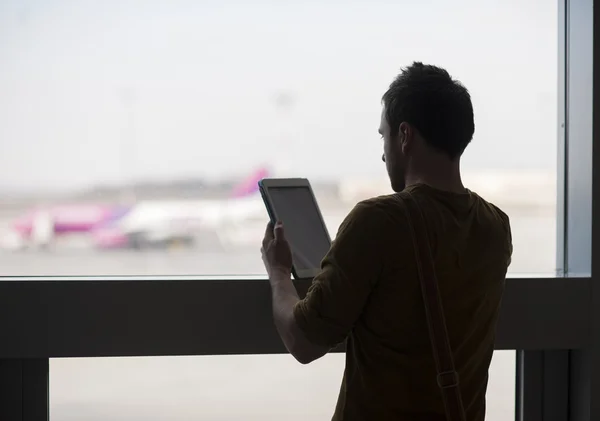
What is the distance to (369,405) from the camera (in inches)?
50.7

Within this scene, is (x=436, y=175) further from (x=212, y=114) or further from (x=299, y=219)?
(x=212, y=114)

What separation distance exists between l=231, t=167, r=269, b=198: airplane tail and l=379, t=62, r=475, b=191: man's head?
0.67 m

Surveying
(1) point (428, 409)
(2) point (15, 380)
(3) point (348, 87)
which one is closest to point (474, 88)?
(3) point (348, 87)

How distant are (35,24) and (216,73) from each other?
0.49 m

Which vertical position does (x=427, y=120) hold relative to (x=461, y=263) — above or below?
above

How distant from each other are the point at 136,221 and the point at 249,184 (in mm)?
319

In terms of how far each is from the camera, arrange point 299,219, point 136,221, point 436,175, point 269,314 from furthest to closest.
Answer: point 136,221 → point 269,314 → point 299,219 → point 436,175

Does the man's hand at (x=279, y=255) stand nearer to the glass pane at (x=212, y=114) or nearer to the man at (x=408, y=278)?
the man at (x=408, y=278)

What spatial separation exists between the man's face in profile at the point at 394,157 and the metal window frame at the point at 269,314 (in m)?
0.49

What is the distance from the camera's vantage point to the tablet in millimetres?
1623

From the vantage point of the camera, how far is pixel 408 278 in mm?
1236

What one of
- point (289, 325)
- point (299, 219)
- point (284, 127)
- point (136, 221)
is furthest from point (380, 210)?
point (136, 221)

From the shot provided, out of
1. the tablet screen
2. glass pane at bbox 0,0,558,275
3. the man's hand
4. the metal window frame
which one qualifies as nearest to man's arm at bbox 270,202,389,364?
the man's hand

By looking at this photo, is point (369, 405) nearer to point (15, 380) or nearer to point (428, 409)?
point (428, 409)
